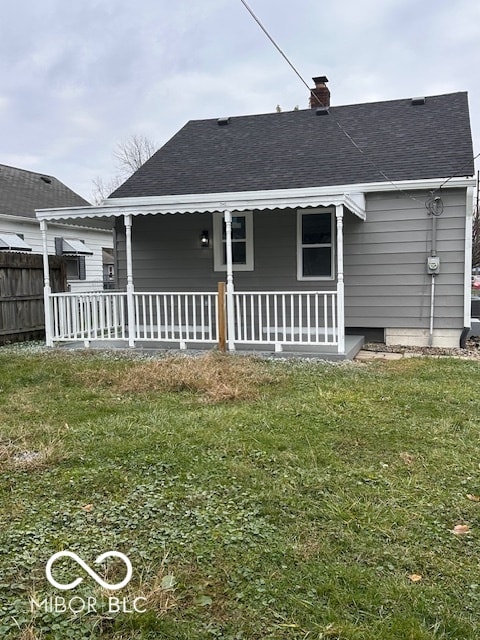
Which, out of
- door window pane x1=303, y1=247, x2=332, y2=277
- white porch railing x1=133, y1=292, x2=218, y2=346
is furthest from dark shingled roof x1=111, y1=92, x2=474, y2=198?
white porch railing x1=133, y1=292, x2=218, y2=346

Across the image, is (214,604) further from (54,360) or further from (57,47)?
(57,47)

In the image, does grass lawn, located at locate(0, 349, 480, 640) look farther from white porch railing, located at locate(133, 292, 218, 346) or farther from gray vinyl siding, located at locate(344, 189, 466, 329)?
gray vinyl siding, located at locate(344, 189, 466, 329)

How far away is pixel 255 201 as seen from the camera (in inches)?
289

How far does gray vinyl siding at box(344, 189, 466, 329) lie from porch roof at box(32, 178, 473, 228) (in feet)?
0.75

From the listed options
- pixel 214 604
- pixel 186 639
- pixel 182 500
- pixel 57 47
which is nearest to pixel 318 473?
pixel 182 500

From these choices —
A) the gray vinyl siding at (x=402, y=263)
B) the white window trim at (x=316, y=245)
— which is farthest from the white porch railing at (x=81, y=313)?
the gray vinyl siding at (x=402, y=263)

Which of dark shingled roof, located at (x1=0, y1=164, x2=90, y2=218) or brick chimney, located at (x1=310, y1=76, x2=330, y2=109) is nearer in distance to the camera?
brick chimney, located at (x1=310, y1=76, x2=330, y2=109)

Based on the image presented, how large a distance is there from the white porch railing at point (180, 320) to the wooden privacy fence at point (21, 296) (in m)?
1.97

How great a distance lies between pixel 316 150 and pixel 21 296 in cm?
609

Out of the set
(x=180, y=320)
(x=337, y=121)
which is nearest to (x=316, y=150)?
(x=337, y=121)

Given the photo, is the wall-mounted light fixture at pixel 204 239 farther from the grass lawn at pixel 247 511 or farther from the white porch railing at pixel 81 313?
the grass lawn at pixel 247 511

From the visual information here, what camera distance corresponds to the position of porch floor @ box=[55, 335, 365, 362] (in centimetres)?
742

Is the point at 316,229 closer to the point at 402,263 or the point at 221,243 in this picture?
the point at 402,263

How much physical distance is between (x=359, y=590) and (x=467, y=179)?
7.21 m
